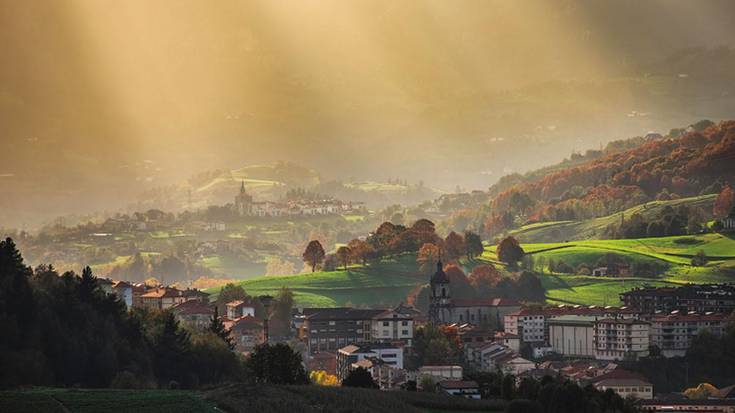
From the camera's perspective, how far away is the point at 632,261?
110188 mm

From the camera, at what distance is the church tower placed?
312 feet

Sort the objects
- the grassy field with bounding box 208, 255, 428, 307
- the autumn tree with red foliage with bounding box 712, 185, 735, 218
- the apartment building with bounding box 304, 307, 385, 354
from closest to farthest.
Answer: the apartment building with bounding box 304, 307, 385, 354 < the grassy field with bounding box 208, 255, 428, 307 < the autumn tree with red foliage with bounding box 712, 185, 735, 218

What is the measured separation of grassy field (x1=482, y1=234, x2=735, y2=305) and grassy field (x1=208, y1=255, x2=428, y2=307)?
22.7 ft

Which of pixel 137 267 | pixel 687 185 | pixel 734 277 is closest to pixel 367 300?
pixel 734 277

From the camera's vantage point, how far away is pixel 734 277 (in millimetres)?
103812

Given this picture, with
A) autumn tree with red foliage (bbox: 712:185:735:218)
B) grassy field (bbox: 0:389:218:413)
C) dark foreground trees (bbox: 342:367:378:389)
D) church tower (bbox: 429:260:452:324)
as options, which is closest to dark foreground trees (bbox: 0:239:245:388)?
dark foreground trees (bbox: 342:367:378:389)

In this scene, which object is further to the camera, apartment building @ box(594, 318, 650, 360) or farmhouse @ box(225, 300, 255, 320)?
farmhouse @ box(225, 300, 255, 320)

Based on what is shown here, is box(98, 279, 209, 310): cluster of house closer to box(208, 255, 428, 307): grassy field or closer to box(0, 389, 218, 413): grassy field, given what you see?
box(208, 255, 428, 307): grassy field

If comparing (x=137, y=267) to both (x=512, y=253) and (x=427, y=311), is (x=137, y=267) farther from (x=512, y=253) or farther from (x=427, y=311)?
(x=427, y=311)

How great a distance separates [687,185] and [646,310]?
→ 193 feet

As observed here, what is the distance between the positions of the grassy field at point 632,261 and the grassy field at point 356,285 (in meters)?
6.92

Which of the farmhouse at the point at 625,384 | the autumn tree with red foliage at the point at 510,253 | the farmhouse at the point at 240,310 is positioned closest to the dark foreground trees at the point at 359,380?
the farmhouse at the point at 625,384

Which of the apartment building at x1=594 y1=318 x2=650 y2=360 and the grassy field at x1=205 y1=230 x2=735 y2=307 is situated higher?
the grassy field at x1=205 y1=230 x2=735 y2=307

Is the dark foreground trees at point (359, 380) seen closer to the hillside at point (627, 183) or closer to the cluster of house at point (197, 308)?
the cluster of house at point (197, 308)
